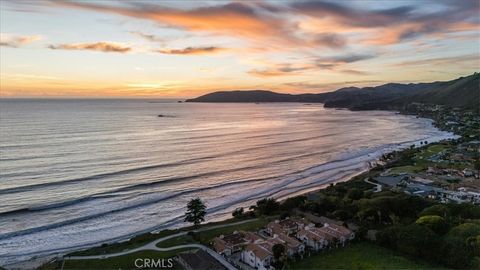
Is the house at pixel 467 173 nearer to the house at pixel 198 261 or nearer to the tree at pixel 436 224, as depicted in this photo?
the tree at pixel 436 224

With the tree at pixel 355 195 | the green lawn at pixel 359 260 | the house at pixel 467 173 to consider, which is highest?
the house at pixel 467 173

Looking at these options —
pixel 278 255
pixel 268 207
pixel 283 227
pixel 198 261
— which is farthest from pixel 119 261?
pixel 268 207

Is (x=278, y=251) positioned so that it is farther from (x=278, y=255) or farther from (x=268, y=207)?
(x=268, y=207)

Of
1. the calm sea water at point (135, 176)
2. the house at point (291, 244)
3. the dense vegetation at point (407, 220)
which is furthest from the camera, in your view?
the calm sea water at point (135, 176)

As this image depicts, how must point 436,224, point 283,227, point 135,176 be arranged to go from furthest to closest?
point 135,176 → point 283,227 → point 436,224

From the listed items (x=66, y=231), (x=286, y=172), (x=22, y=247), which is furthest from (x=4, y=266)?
(x=286, y=172)

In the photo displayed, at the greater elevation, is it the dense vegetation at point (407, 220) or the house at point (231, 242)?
the dense vegetation at point (407, 220)

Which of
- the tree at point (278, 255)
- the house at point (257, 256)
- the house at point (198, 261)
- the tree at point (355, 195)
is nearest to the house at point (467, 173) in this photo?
the tree at point (355, 195)
